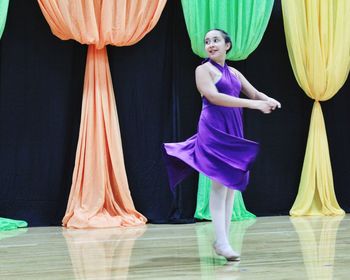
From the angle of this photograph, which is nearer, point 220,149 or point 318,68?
point 220,149

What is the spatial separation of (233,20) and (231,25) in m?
0.05

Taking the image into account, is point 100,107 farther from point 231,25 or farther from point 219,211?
point 219,211

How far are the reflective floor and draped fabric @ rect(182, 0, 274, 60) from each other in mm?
1490

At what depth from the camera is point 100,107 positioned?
4457 millimetres

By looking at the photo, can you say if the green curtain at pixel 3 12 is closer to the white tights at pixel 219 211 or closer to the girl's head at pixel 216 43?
the girl's head at pixel 216 43

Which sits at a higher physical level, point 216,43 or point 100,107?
point 216,43

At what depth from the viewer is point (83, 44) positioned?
4.58 metres

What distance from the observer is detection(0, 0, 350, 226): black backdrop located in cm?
441

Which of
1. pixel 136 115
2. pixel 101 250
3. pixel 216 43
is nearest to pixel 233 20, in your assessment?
pixel 136 115

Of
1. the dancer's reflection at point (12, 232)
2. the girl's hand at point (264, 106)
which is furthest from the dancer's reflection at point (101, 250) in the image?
the girl's hand at point (264, 106)

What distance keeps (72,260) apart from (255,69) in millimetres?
3040

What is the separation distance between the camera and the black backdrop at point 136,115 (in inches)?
174

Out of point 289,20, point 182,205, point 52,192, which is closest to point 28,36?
point 52,192

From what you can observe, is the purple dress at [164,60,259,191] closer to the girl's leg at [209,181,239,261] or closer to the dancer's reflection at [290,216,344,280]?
the girl's leg at [209,181,239,261]
